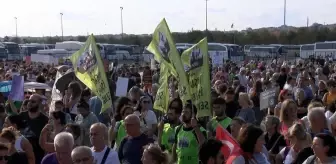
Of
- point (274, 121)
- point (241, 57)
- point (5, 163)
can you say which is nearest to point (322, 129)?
point (274, 121)

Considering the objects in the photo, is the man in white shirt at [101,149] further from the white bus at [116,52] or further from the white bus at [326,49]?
the white bus at [116,52]

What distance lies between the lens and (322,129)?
7.00 meters

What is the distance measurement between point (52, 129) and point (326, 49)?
164ft

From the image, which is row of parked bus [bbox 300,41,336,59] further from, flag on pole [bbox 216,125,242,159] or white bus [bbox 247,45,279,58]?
flag on pole [bbox 216,125,242,159]

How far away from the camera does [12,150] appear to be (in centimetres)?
688

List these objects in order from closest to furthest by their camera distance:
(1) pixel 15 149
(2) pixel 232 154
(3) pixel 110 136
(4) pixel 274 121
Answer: (2) pixel 232 154, (1) pixel 15 149, (4) pixel 274 121, (3) pixel 110 136

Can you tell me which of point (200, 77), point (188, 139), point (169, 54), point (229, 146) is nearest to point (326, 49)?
point (169, 54)

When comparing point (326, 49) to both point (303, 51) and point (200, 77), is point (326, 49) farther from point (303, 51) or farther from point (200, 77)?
point (200, 77)

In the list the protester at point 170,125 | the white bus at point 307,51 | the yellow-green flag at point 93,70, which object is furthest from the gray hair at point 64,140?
the white bus at point 307,51

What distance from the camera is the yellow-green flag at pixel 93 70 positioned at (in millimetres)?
9375

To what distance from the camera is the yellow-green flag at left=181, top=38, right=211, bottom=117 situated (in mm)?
8477

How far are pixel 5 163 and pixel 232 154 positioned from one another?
2.39 meters

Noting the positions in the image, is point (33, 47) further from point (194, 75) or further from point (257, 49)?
point (194, 75)

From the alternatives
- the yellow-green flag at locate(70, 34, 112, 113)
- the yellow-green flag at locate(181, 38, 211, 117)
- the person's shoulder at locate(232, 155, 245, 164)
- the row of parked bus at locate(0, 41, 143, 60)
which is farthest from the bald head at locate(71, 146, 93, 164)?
the row of parked bus at locate(0, 41, 143, 60)
